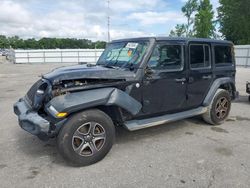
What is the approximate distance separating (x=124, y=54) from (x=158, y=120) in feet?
4.40

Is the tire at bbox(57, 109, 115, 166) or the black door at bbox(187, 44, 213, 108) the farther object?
the black door at bbox(187, 44, 213, 108)

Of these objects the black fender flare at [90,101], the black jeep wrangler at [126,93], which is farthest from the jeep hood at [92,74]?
the black fender flare at [90,101]

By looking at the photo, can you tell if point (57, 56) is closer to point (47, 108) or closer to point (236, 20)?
point (236, 20)

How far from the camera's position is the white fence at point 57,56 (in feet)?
104

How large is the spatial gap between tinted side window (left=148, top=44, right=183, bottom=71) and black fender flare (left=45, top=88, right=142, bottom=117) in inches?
32.3

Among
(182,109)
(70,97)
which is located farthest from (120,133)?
(70,97)

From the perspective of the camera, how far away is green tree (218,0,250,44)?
131 ft

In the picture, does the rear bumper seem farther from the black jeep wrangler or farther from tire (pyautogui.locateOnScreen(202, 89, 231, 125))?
tire (pyautogui.locateOnScreen(202, 89, 231, 125))

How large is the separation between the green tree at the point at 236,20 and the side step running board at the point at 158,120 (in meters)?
40.2

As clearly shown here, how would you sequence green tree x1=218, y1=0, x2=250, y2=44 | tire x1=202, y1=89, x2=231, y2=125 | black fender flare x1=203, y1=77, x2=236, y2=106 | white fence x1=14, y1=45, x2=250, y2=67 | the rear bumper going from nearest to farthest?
the rear bumper, black fender flare x1=203, y1=77, x2=236, y2=106, tire x1=202, y1=89, x2=231, y2=125, white fence x1=14, y1=45, x2=250, y2=67, green tree x1=218, y1=0, x2=250, y2=44

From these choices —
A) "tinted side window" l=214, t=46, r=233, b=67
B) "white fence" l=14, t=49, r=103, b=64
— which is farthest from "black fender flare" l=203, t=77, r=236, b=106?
"white fence" l=14, t=49, r=103, b=64

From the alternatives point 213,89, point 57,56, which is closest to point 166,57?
point 213,89

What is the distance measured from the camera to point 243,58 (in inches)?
968

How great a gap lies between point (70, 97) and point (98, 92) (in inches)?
16.6
